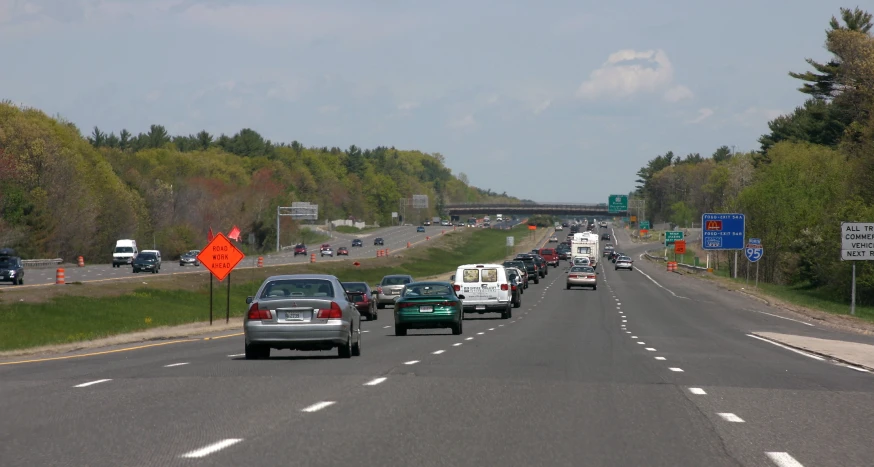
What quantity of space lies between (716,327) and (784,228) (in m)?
56.5

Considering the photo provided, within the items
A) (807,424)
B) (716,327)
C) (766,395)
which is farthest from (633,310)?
(807,424)

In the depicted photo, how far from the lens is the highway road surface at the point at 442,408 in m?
10.1

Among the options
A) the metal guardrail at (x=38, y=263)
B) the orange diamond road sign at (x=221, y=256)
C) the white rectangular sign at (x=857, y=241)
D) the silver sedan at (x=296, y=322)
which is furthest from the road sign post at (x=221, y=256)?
the metal guardrail at (x=38, y=263)

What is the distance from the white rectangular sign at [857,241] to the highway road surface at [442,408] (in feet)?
81.2

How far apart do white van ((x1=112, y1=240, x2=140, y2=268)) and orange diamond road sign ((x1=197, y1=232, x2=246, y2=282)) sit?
53.0m

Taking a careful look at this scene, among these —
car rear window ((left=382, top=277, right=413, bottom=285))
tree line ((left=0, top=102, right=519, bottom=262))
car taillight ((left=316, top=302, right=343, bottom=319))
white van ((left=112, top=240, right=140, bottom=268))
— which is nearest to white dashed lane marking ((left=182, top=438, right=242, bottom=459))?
car taillight ((left=316, top=302, right=343, bottom=319))

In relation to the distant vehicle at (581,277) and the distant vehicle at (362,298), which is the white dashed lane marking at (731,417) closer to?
the distant vehicle at (362,298)

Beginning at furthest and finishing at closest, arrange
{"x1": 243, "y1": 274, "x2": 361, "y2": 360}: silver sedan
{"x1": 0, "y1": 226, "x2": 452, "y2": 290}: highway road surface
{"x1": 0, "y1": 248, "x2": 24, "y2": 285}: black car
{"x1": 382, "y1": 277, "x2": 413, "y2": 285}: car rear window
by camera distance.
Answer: {"x1": 0, "y1": 226, "x2": 452, "y2": 290}: highway road surface, {"x1": 0, "y1": 248, "x2": 24, "y2": 285}: black car, {"x1": 382, "y1": 277, "x2": 413, "y2": 285}: car rear window, {"x1": 243, "y1": 274, "x2": 361, "y2": 360}: silver sedan

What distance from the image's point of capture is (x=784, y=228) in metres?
92.3

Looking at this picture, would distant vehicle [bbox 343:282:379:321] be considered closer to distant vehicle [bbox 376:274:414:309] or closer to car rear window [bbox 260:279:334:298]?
distant vehicle [bbox 376:274:414:309]

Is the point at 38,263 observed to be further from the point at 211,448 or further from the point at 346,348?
the point at 211,448

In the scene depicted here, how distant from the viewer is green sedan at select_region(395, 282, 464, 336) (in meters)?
30.7

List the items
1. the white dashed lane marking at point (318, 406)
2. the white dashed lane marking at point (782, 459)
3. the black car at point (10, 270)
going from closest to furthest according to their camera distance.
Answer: the white dashed lane marking at point (782, 459)
the white dashed lane marking at point (318, 406)
the black car at point (10, 270)

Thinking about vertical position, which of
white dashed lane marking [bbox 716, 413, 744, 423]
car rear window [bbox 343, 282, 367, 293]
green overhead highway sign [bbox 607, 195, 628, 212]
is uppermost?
green overhead highway sign [bbox 607, 195, 628, 212]
